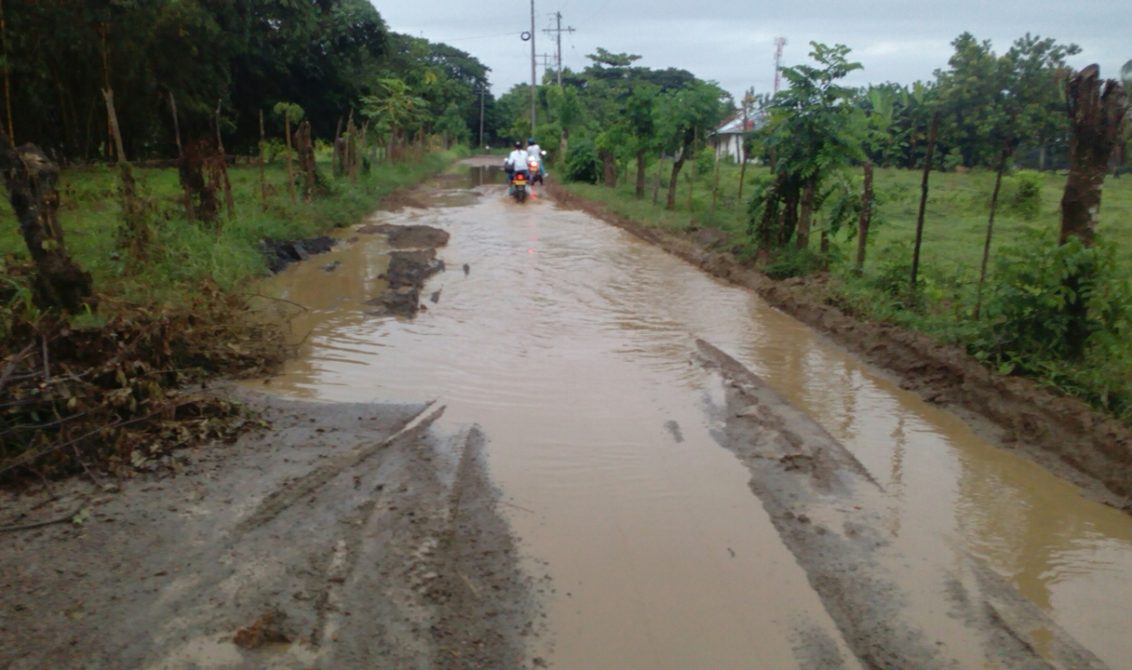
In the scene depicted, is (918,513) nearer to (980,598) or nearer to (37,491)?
(980,598)

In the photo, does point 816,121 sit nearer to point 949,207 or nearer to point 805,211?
point 805,211

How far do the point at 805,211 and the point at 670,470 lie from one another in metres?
8.17

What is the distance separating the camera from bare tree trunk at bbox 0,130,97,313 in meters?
6.67

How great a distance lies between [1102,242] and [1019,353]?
1107mm

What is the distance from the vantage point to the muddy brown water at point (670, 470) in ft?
12.7

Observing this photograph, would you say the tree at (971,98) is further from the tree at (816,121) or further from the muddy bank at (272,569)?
the muddy bank at (272,569)

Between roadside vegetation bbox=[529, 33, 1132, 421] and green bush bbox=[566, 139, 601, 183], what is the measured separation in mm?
2928

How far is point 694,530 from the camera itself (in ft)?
15.7

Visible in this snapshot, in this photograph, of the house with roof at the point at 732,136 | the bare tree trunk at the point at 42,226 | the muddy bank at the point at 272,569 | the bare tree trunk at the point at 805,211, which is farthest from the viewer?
the house with roof at the point at 732,136

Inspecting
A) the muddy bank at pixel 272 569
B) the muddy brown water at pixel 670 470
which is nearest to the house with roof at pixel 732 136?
the muddy brown water at pixel 670 470

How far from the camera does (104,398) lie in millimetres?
5250

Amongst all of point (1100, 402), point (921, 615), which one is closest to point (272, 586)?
point (921, 615)

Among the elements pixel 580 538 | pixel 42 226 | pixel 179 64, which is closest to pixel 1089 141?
pixel 580 538

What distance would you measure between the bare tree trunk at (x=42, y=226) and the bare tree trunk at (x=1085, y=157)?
8160 mm
